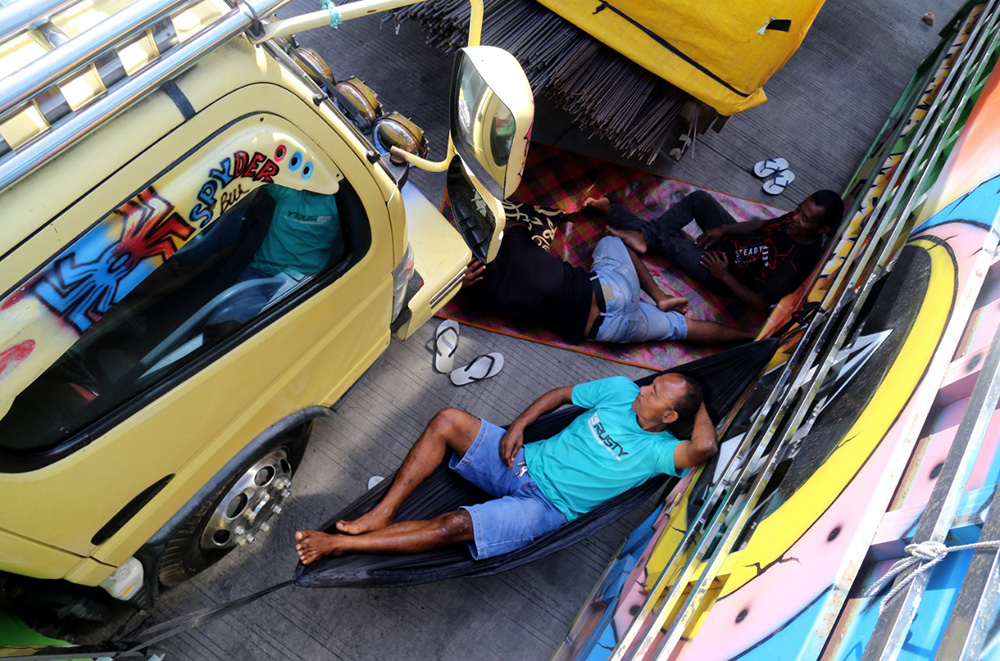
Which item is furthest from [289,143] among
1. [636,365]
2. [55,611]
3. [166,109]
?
[636,365]

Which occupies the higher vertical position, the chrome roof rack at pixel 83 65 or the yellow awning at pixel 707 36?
the chrome roof rack at pixel 83 65

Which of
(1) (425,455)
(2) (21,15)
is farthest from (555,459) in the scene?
(2) (21,15)

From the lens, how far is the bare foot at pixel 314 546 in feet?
8.13

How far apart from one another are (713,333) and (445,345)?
153 cm

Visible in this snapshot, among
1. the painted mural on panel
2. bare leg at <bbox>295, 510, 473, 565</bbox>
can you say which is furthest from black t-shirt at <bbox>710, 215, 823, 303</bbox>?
the painted mural on panel

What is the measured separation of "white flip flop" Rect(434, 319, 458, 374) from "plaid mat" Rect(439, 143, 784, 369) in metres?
0.06

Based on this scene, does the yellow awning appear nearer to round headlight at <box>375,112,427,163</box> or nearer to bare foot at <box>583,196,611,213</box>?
bare foot at <box>583,196,611,213</box>

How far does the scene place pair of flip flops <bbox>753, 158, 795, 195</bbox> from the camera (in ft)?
15.4

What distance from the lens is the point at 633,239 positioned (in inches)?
160

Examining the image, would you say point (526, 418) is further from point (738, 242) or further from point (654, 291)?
point (738, 242)

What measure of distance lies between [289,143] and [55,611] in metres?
1.56

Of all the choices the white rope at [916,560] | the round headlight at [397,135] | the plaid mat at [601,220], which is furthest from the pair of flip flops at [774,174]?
the white rope at [916,560]

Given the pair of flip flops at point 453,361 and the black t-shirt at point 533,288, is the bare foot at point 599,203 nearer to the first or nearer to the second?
the black t-shirt at point 533,288

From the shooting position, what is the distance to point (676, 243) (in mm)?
4117
